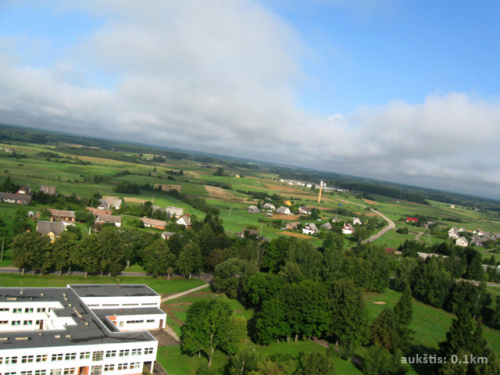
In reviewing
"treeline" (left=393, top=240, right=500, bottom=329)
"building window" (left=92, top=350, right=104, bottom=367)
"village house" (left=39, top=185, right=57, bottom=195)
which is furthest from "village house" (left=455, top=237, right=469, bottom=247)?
"village house" (left=39, top=185, right=57, bottom=195)

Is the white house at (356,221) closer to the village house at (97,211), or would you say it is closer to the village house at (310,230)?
the village house at (310,230)

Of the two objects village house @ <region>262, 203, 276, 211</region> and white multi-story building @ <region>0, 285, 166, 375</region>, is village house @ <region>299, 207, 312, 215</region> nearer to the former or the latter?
village house @ <region>262, 203, 276, 211</region>

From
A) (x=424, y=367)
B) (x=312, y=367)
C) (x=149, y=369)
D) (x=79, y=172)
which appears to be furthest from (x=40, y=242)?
(x=79, y=172)

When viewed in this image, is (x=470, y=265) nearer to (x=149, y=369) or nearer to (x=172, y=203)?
(x=149, y=369)

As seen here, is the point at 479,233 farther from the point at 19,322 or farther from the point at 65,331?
the point at 19,322

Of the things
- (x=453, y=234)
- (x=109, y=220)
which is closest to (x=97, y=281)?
(x=109, y=220)

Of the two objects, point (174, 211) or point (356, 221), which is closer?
point (174, 211)
